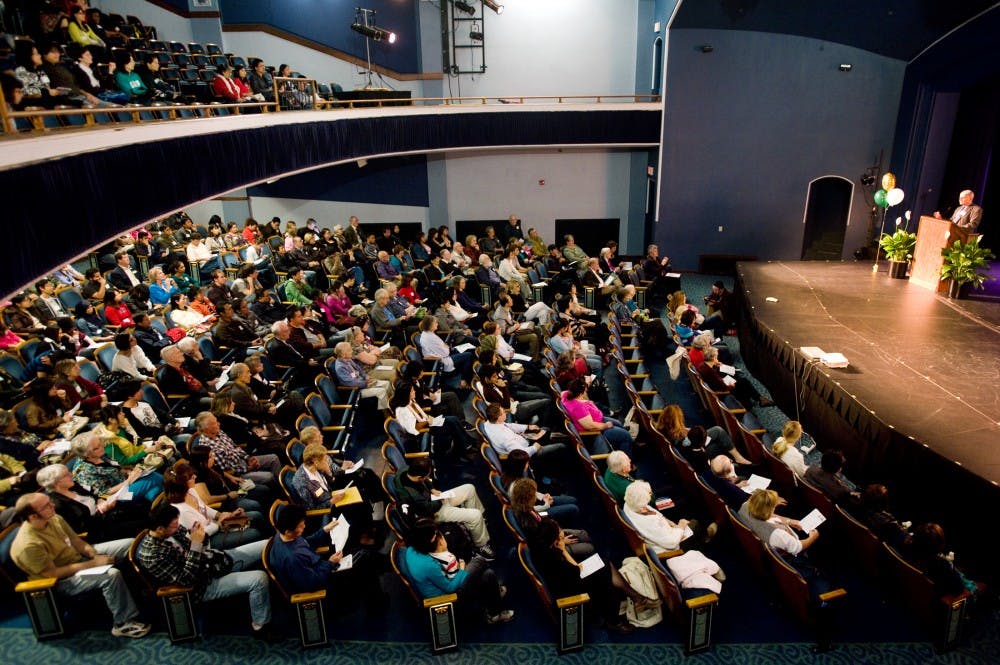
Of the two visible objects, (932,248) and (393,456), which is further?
(932,248)

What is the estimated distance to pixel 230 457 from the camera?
4625 millimetres

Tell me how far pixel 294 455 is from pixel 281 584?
1209 millimetres

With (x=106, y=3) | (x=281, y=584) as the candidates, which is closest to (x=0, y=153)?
(x=281, y=584)

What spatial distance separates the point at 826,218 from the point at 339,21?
1100 centimetres

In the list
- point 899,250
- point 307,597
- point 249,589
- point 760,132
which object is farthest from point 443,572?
point 760,132

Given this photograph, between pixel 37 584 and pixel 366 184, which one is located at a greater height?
pixel 366 184

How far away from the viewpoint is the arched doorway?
12.4m

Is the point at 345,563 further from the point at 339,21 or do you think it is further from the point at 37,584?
the point at 339,21

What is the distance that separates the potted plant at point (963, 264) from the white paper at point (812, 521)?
17.5ft

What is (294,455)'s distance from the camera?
15.6ft

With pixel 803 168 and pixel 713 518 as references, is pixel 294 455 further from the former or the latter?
pixel 803 168

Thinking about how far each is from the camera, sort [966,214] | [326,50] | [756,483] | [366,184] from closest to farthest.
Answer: [756,483]
[966,214]
[326,50]
[366,184]

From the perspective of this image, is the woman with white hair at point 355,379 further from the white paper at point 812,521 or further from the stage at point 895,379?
the stage at point 895,379

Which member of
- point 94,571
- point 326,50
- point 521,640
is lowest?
point 521,640
